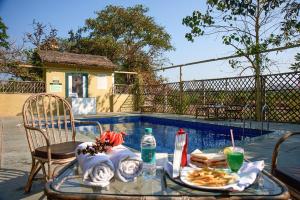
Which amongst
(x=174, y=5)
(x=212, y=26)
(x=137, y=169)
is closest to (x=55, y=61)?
(x=174, y=5)

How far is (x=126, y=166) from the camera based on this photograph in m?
1.39

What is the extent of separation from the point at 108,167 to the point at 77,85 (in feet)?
36.2

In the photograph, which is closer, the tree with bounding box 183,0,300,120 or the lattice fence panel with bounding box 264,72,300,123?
the lattice fence panel with bounding box 264,72,300,123

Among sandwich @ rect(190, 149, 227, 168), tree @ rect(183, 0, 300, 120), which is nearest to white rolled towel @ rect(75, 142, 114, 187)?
sandwich @ rect(190, 149, 227, 168)

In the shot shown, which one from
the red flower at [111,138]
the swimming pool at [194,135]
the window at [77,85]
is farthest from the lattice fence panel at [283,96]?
the window at [77,85]

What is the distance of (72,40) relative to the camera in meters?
18.6

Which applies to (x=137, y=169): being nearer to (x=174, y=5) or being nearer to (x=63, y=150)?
(x=63, y=150)

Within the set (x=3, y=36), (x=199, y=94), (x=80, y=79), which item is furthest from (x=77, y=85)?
(x=199, y=94)

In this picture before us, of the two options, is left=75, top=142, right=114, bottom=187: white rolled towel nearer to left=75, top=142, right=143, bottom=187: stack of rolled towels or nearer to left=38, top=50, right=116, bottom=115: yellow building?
left=75, top=142, right=143, bottom=187: stack of rolled towels

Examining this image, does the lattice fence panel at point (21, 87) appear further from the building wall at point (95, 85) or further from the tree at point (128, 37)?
the tree at point (128, 37)

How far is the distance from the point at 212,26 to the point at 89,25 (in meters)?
10.8

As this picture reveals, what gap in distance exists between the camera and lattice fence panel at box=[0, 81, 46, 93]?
10.4 m

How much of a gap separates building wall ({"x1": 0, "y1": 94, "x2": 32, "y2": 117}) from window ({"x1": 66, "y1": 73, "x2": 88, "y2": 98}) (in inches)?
73.3

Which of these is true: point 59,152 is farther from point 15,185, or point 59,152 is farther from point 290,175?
point 290,175
